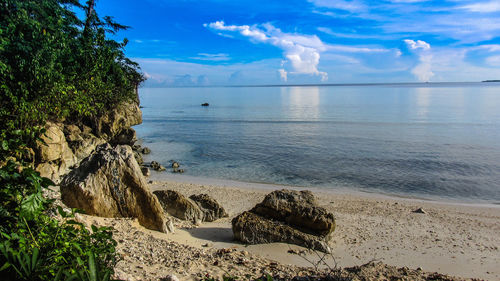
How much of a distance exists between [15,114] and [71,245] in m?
9.86

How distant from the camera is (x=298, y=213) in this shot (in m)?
8.61

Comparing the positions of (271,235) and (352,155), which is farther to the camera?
(352,155)

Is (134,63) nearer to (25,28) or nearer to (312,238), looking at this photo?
(25,28)

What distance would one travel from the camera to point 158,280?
478 cm

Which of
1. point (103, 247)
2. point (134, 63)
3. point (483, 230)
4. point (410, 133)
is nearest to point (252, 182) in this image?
point (483, 230)

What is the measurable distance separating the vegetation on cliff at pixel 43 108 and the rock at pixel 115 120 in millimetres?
588

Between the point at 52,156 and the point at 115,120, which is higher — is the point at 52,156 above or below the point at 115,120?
below

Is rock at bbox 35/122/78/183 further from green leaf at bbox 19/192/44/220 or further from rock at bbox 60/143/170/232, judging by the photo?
green leaf at bbox 19/192/44/220

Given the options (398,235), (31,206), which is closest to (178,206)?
(31,206)

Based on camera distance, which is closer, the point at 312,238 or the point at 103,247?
the point at 103,247

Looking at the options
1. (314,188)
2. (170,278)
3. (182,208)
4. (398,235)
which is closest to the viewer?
(170,278)

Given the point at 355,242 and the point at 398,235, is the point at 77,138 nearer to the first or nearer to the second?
the point at 355,242

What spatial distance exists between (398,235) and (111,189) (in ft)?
26.9

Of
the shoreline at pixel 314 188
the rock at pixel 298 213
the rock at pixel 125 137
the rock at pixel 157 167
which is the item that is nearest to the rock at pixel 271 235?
the rock at pixel 298 213
